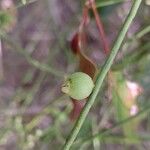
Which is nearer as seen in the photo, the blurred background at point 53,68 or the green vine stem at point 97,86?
the green vine stem at point 97,86

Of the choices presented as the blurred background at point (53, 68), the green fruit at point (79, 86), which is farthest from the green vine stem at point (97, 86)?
the blurred background at point (53, 68)

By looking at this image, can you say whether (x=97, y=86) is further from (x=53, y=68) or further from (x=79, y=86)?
(x=53, y=68)

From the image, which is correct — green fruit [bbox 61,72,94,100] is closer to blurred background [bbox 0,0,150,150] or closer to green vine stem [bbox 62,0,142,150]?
green vine stem [bbox 62,0,142,150]

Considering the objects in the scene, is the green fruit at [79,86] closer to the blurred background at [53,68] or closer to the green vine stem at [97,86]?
the green vine stem at [97,86]

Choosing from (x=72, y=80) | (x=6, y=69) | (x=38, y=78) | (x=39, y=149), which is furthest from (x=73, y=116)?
(x=6, y=69)

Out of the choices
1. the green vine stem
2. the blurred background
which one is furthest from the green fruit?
the blurred background

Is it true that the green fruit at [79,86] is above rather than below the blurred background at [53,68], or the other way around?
above

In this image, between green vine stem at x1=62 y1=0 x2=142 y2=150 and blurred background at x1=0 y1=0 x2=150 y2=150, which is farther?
blurred background at x1=0 y1=0 x2=150 y2=150

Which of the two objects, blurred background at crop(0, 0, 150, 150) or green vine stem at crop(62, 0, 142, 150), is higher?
green vine stem at crop(62, 0, 142, 150)

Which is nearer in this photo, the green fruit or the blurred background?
the green fruit
